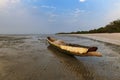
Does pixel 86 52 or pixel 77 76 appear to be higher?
pixel 86 52

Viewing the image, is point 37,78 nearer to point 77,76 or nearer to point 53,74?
point 53,74

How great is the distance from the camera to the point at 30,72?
23.5 ft

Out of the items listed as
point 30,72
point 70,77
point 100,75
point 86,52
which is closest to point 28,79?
point 30,72

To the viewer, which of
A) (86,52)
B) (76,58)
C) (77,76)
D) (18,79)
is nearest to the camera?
(18,79)

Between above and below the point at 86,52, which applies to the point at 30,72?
below

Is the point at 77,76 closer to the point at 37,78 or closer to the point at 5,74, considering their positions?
the point at 37,78

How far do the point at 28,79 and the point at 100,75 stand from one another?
269 cm

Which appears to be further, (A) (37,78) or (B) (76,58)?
(B) (76,58)

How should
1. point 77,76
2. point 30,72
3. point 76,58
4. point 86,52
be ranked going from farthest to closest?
point 76,58 < point 86,52 < point 30,72 < point 77,76

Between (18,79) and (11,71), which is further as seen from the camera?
(11,71)

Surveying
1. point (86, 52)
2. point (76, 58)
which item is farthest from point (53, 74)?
point (76, 58)

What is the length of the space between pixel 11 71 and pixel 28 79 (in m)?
1.41

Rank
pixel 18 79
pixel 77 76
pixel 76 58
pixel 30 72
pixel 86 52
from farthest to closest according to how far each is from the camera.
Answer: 1. pixel 76 58
2. pixel 86 52
3. pixel 30 72
4. pixel 77 76
5. pixel 18 79

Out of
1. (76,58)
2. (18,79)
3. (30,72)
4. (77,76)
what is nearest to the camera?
(18,79)
